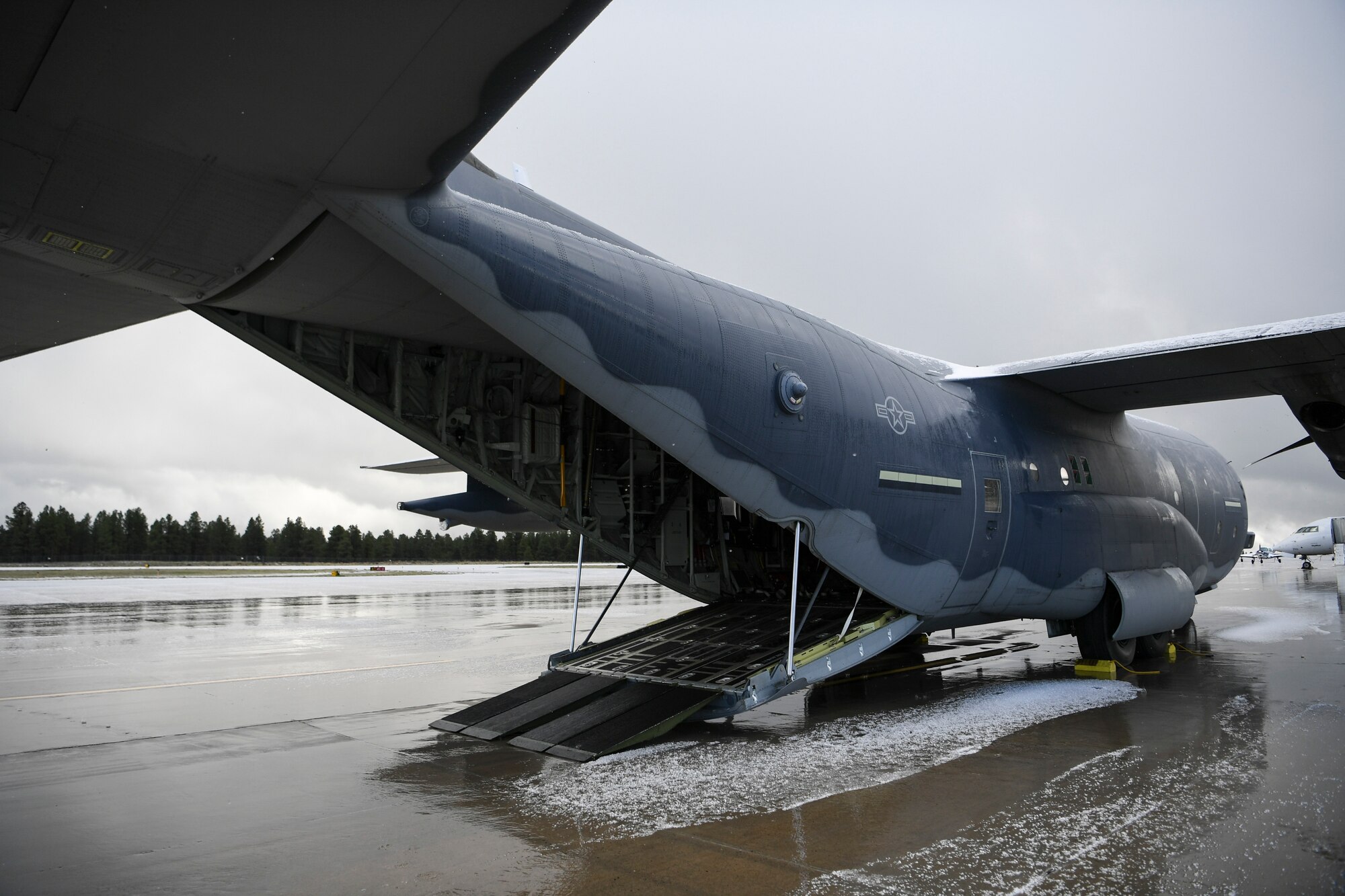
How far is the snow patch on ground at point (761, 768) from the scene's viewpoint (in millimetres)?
5684

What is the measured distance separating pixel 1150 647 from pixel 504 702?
10.3 metres

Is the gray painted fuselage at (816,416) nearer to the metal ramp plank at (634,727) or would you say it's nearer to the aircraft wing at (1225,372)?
the aircraft wing at (1225,372)

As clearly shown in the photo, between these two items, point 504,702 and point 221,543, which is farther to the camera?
point 221,543

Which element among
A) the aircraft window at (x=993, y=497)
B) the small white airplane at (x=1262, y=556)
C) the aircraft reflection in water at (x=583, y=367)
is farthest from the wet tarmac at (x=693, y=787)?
the small white airplane at (x=1262, y=556)

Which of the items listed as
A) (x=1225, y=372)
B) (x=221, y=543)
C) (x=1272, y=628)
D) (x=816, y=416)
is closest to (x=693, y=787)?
(x=816, y=416)

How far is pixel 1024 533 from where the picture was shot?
10578 millimetres

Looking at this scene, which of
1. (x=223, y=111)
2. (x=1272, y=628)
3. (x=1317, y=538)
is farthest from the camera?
(x=1317, y=538)

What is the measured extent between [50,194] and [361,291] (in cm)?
275

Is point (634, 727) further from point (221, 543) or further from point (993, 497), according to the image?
point (221, 543)

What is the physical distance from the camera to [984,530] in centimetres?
1002

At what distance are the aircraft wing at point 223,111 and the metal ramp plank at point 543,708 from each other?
457cm

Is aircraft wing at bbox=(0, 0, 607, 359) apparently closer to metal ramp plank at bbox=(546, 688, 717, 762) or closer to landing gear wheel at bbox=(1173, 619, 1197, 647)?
metal ramp plank at bbox=(546, 688, 717, 762)

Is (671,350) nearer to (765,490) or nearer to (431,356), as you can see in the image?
(765,490)

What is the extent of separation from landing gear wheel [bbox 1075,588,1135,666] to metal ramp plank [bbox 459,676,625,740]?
24.1ft
